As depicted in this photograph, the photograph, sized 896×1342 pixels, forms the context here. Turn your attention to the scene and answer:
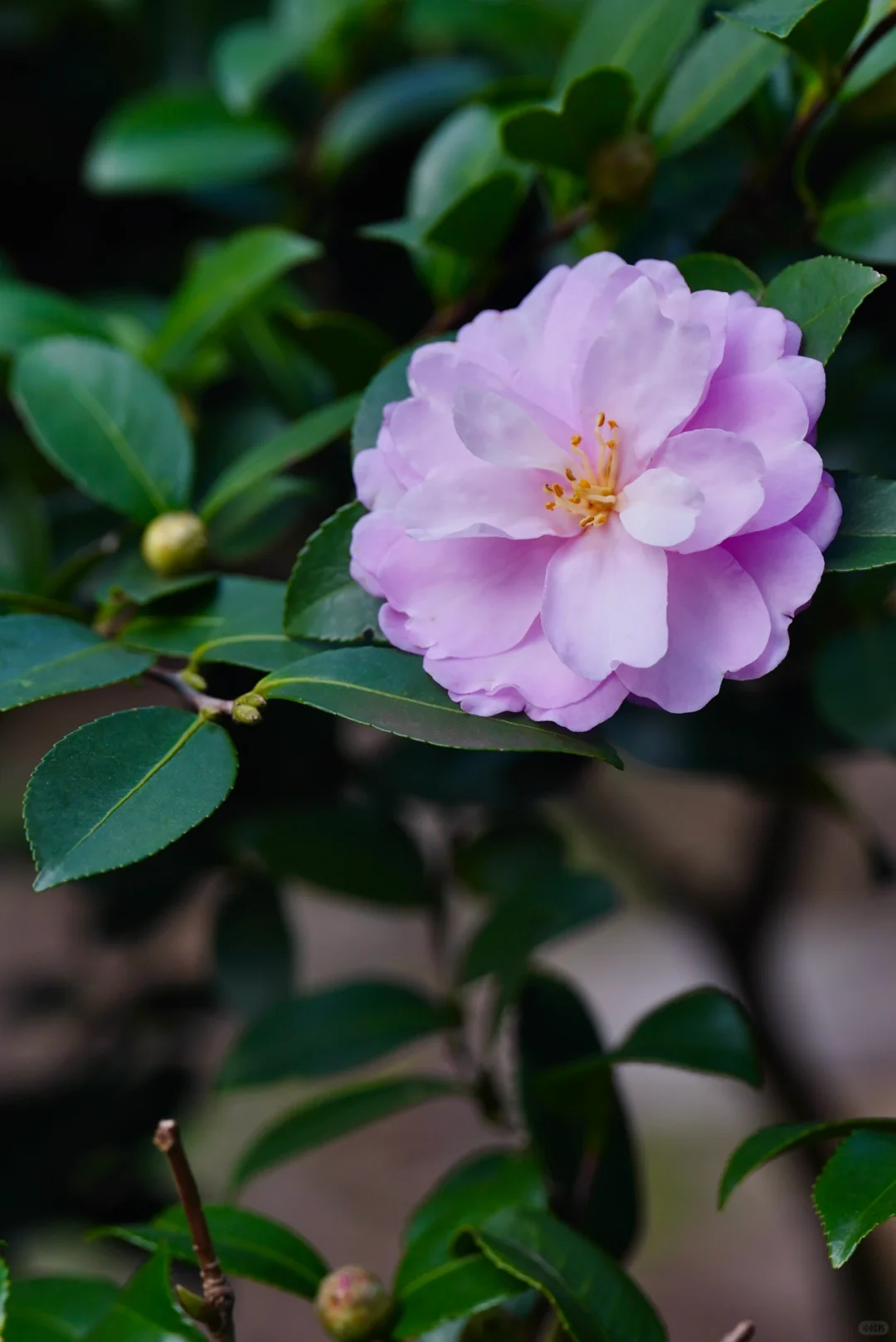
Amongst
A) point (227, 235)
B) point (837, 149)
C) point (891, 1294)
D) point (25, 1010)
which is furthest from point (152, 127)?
point (891, 1294)

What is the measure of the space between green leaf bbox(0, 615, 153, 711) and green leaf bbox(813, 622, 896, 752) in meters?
0.43

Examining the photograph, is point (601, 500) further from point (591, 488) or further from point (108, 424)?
point (108, 424)

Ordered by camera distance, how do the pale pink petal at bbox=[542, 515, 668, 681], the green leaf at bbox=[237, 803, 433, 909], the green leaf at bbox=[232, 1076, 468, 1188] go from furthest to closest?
the green leaf at bbox=[237, 803, 433, 909] < the green leaf at bbox=[232, 1076, 468, 1188] < the pale pink petal at bbox=[542, 515, 668, 681]

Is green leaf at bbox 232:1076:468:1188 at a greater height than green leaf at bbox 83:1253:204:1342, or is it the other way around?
green leaf at bbox 83:1253:204:1342

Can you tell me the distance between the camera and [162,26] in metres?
1.15

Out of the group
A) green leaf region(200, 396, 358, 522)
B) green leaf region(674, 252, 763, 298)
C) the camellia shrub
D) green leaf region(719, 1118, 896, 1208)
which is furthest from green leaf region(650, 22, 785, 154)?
green leaf region(719, 1118, 896, 1208)

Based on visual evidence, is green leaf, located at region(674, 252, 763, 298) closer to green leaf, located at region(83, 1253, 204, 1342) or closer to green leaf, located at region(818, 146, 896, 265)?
green leaf, located at region(818, 146, 896, 265)

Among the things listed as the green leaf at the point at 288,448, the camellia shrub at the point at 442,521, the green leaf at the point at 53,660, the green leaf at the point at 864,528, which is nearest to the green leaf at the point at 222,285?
the camellia shrub at the point at 442,521

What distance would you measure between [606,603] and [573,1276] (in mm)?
311

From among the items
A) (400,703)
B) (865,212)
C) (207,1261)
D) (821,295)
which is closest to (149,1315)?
(207,1261)

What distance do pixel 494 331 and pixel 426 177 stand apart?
0.30m

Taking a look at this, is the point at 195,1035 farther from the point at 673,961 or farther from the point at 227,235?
the point at 673,961

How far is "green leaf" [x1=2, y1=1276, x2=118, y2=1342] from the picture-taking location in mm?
604

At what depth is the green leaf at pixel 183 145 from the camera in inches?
35.4
